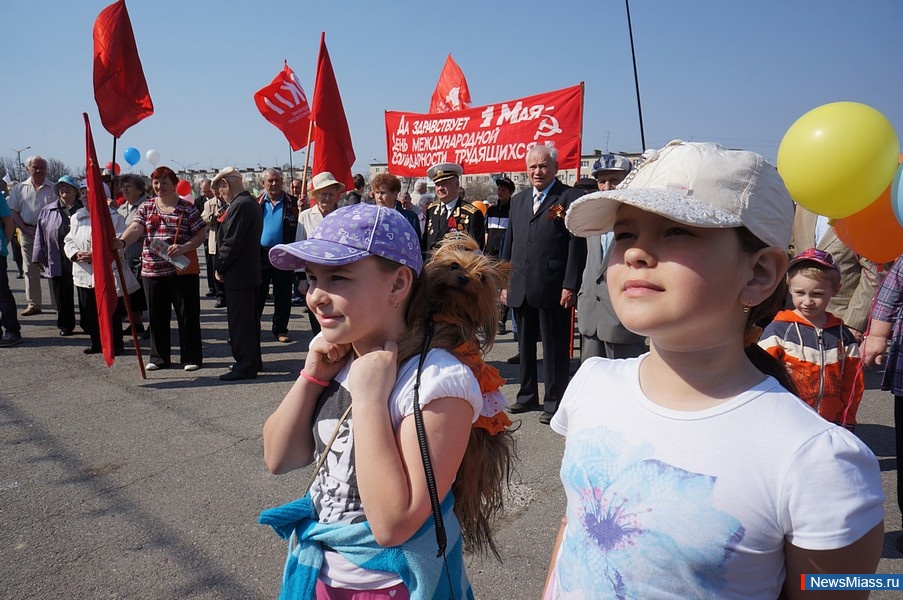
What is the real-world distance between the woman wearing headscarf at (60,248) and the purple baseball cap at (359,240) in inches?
280

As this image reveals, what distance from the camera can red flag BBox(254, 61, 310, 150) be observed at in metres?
8.45

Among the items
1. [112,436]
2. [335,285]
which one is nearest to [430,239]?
[112,436]

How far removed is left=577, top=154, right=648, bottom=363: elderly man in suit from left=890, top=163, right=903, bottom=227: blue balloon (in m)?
2.16

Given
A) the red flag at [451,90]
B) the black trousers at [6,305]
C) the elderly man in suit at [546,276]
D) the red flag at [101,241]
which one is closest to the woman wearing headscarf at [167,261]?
the red flag at [101,241]

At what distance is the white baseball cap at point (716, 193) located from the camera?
1.01m

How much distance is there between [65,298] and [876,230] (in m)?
8.32

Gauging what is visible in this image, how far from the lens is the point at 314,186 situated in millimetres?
6496

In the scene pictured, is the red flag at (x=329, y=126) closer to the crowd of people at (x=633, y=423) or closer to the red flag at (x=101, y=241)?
the red flag at (x=101, y=241)

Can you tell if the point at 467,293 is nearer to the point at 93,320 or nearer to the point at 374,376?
the point at 374,376

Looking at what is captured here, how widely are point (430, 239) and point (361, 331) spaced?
549 centimetres

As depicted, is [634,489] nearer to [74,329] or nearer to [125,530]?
[125,530]

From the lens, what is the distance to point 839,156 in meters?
1.91

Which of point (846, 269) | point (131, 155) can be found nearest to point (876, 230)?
point (846, 269)

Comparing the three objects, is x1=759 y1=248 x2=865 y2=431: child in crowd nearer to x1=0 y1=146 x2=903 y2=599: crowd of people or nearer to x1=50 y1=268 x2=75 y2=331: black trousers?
x1=0 y1=146 x2=903 y2=599: crowd of people
